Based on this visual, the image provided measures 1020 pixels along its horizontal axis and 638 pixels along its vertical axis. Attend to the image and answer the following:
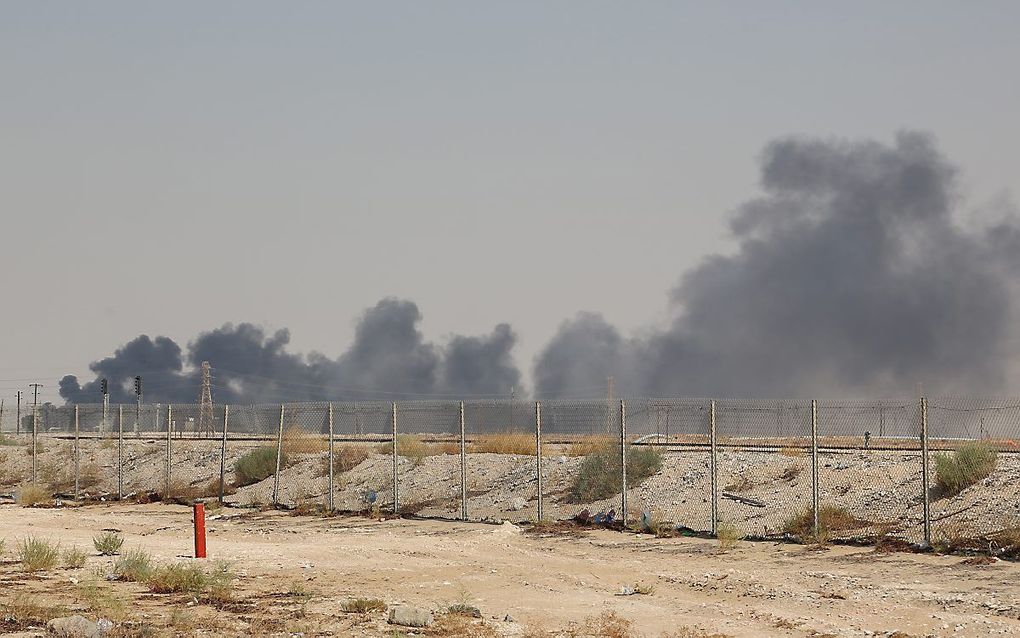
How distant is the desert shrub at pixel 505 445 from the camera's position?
49.6m

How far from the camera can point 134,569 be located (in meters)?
20.3

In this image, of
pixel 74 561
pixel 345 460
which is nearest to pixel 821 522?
pixel 74 561

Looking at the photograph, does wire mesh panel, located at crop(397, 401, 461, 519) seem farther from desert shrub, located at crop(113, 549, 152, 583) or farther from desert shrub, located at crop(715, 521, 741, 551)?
desert shrub, located at crop(113, 549, 152, 583)

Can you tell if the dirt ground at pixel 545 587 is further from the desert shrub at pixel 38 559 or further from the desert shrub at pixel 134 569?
the desert shrub at pixel 134 569

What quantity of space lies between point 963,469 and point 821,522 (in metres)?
3.95

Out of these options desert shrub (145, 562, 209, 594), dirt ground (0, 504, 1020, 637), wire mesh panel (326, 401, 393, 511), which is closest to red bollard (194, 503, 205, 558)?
dirt ground (0, 504, 1020, 637)

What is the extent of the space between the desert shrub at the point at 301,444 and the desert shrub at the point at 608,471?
15906 millimetres

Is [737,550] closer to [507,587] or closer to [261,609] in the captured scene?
[507,587]

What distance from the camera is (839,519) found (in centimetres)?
2855

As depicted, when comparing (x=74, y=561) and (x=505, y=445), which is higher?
(x=505, y=445)

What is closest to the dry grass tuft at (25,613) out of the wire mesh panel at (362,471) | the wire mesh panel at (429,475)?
the wire mesh panel at (429,475)

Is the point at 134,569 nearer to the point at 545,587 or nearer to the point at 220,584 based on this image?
the point at 220,584

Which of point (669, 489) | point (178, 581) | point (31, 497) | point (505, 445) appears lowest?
point (31, 497)

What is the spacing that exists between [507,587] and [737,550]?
697 centimetres
